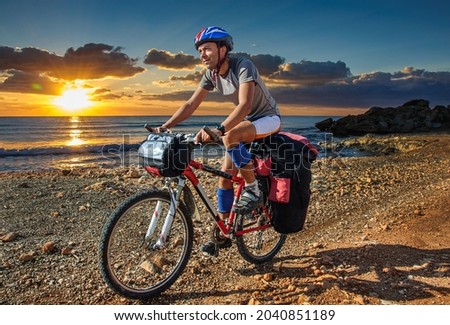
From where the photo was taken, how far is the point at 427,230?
6.23m

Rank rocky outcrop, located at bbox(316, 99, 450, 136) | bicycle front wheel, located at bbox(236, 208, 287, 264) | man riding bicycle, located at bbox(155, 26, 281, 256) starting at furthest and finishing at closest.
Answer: rocky outcrop, located at bbox(316, 99, 450, 136)
bicycle front wheel, located at bbox(236, 208, 287, 264)
man riding bicycle, located at bbox(155, 26, 281, 256)

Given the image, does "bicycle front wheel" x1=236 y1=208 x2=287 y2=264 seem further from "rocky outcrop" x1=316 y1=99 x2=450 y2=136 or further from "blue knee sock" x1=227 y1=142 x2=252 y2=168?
"rocky outcrop" x1=316 y1=99 x2=450 y2=136

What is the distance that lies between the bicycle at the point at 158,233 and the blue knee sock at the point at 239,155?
0.30 metres

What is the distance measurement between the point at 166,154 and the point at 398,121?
49326mm

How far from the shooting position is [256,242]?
526 cm

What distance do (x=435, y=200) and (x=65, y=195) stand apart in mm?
8686

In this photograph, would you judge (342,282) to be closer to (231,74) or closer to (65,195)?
(231,74)

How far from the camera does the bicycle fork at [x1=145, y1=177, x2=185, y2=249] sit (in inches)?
158

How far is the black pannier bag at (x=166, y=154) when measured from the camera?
369cm

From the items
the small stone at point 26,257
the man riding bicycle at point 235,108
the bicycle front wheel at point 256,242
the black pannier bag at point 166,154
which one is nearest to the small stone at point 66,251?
the small stone at point 26,257

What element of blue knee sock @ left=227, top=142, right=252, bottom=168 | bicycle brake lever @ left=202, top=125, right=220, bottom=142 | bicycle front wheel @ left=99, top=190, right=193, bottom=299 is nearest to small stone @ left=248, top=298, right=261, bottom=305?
bicycle front wheel @ left=99, top=190, right=193, bottom=299

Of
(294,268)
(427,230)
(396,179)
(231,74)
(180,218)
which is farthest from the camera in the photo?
(396,179)
